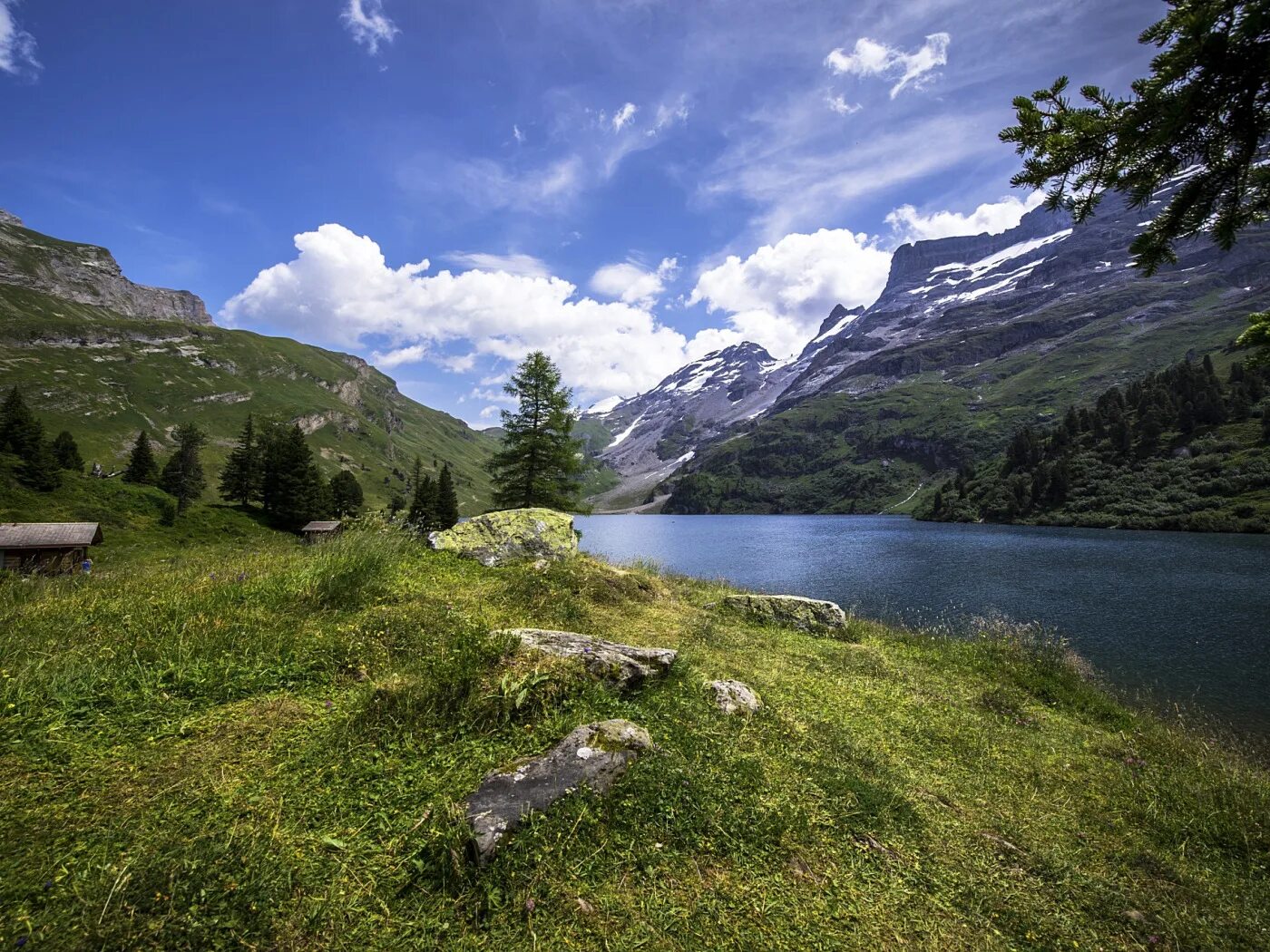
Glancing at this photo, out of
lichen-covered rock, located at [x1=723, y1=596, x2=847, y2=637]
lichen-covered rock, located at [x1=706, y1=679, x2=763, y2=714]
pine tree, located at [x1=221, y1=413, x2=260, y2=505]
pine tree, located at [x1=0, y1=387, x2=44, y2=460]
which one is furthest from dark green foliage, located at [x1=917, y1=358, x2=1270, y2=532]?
pine tree, located at [x1=0, y1=387, x2=44, y2=460]

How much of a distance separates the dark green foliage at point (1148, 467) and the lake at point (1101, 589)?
17847 millimetres

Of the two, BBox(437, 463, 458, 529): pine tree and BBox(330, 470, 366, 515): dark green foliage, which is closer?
BBox(437, 463, 458, 529): pine tree

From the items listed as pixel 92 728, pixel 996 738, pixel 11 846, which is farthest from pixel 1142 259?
pixel 92 728

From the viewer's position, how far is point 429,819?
4.79 metres

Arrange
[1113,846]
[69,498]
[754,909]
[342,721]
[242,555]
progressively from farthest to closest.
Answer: [69,498] → [242,555] → [1113,846] → [342,721] → [754,909]

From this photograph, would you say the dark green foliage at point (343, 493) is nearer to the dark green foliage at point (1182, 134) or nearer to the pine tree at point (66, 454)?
the pine tree at point (66, 454)

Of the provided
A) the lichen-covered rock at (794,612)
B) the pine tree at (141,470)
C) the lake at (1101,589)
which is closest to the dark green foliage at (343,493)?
the pine tree at (141,470)

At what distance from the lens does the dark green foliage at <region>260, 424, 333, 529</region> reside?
226 feet

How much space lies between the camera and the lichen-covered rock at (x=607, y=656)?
7820 millimetres

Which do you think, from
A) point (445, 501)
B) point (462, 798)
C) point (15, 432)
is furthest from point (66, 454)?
point (462, 798)

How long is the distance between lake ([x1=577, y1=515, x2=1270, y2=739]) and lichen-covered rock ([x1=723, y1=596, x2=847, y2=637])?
1034 centimetres

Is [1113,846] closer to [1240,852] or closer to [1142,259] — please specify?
[1240,852]

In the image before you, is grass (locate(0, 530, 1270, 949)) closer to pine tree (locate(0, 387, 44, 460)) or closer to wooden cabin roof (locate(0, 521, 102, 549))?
wooden cabin roof (locate(0, 521, 102, 549))

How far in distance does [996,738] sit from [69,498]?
73095 mm
